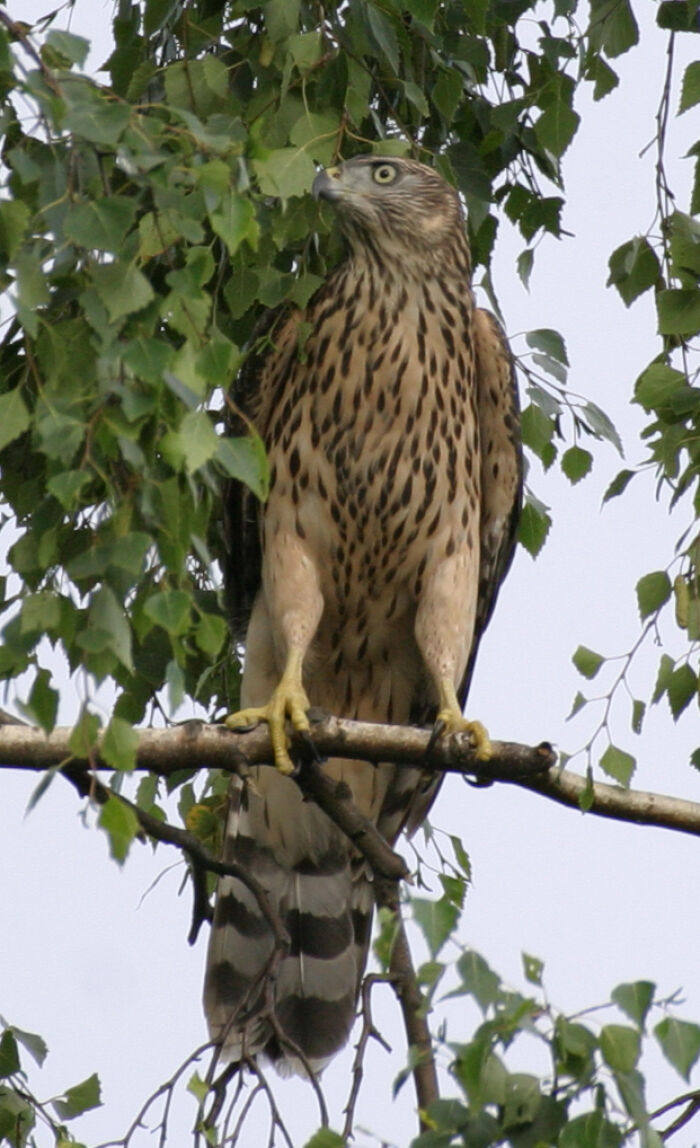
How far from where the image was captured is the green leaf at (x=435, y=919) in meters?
2.43

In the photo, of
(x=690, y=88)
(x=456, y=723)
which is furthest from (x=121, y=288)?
(x=456, y=723)

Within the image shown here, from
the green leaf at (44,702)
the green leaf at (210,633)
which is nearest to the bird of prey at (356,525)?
the green leaf at (210,633)

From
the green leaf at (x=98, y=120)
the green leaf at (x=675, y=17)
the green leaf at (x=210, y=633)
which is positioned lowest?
the green leaf at (x=210, y=633)

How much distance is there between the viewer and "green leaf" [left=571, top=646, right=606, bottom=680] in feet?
11.1

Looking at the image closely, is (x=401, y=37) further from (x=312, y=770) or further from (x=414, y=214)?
(x=312, y=770)

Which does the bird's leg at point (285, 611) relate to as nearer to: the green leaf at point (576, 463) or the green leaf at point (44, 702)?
Result: the green leaf at point (576, 463)

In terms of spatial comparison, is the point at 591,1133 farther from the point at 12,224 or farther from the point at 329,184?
the point at 329,184

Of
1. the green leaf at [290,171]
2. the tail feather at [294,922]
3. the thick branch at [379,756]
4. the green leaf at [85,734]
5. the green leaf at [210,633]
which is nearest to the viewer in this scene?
the green leaf at [85,734]

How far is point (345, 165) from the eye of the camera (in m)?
4.73

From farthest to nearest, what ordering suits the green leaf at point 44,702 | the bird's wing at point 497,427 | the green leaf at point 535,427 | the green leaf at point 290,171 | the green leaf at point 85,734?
the bird's wing at point 497,427 → the green leaf at point 535,427 → the green leaf at point 290,171 → the green leaf at point 44,702 → the green leaf at point 85,734

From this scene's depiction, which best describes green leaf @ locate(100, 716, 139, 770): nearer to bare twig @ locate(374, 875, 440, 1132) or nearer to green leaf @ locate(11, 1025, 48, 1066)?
bare twig @ locate(374, 875, 440, 1132)

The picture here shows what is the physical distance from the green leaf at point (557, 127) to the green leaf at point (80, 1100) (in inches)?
85.5

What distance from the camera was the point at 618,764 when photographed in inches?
133

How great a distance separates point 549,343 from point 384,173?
37.7 inches
